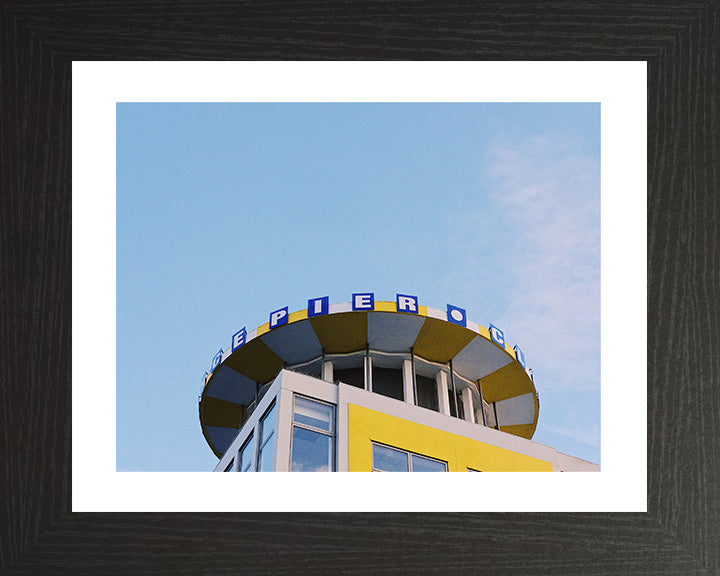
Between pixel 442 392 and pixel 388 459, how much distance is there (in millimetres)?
3474

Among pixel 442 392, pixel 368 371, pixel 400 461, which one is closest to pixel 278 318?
pixel 368 371

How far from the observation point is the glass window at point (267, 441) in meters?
11.6

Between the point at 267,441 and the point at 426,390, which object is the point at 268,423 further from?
the point at 426,390

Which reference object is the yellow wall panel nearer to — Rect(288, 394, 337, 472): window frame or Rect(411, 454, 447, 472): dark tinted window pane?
Rect(411, 454, 447, 472): dark tinted window pane

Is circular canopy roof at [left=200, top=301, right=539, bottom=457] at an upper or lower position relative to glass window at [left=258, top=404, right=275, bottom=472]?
Answer: upper

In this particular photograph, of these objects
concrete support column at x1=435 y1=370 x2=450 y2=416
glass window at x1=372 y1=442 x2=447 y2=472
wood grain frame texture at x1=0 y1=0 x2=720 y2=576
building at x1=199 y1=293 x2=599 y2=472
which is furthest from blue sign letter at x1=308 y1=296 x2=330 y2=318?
→ wood grain frame texture at x1=0 y1=0 x2=720 y2=576

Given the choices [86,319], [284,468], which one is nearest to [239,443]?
[284,468]

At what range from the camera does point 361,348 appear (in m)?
15.7

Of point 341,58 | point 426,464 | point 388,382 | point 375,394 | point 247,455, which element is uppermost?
point 341,58

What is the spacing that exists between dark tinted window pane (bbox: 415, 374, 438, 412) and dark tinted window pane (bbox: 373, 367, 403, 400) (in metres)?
0.35

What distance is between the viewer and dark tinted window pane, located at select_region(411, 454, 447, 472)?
12620mm

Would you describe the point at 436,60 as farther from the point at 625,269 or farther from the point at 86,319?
the point at 86,319

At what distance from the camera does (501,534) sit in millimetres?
2744

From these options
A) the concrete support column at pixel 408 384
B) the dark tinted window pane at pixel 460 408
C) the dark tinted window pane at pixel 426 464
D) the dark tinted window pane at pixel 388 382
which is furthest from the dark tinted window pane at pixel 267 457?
the dark tinted window pane at pixel 460 408
